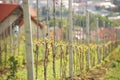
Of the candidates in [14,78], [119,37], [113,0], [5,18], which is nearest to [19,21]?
[5,18]

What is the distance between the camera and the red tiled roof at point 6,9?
2205 cm

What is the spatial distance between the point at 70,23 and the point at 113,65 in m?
6.60

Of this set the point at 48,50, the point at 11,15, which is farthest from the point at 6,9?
the point at 48,50

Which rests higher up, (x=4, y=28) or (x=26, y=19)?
(x=26, y=19)

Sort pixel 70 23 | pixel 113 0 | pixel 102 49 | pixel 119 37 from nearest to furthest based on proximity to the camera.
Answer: pixel 70 23 < pixel 102 49 < pixel 119 37 < pixel 113 0

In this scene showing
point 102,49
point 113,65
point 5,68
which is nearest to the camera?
point 5,68

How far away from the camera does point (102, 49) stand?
24.2m

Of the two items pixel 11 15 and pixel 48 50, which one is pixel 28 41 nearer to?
pixel 48 50

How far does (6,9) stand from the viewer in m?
22.6

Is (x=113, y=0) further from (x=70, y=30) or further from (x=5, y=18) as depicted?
(x=70, y=30)

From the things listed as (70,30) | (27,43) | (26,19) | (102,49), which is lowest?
(102,49)

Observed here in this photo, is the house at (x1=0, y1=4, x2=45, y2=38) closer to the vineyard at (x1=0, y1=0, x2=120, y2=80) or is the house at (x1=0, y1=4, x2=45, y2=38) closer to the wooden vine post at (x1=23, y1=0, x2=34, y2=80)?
the vineyard at (x1=0, y1=0, x2=120, y2=80)

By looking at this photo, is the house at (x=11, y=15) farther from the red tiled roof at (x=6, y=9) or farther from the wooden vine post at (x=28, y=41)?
the wooden vine post at (x=28, y=41)

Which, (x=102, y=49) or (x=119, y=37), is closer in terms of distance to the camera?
(x=102, y=49)
